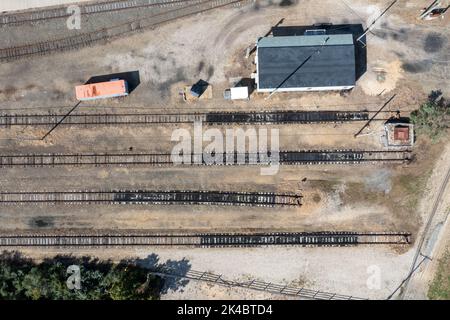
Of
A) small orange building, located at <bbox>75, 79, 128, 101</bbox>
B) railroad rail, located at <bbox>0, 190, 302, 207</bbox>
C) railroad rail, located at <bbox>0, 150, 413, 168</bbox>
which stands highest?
small orange building, located at <bbox>75, 79, 128, 101</bbox>

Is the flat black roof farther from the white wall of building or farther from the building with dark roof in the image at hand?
the white wall of building

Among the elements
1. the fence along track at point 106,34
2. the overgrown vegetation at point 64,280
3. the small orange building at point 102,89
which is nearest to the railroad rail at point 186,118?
the small orange building at point 102,89

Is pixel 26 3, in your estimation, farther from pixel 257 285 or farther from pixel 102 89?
pixel 257 285

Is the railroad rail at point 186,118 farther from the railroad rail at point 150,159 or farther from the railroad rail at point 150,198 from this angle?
the railroad rail at point 150,198

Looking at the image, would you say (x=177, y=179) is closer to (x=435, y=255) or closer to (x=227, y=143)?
(x=227, y=143)

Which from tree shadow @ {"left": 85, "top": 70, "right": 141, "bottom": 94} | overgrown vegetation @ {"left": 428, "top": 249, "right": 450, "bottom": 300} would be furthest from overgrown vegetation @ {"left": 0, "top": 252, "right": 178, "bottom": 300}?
overgrown vegetation @ {"left": 428, "top": 249, "right": 450, "bottom": 300}

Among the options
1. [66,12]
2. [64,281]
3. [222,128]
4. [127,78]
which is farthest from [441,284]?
[66,12]
